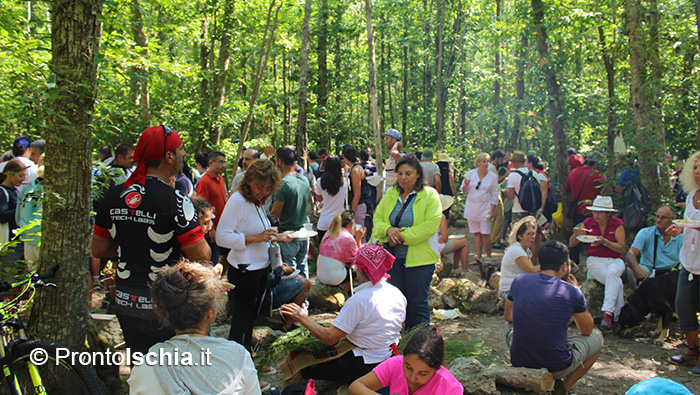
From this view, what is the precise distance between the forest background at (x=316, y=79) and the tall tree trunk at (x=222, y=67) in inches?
1.6

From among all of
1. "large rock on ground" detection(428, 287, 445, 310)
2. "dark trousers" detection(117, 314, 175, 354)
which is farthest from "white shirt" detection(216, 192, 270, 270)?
"large rock on ground" detection(428, 287, 445, 310)

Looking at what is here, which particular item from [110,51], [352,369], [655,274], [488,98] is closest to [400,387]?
[352,369]

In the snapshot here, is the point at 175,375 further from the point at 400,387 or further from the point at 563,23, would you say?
the point at 563,23

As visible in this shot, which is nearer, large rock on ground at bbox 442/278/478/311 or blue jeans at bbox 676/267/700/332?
blue jeans at bbox 676/267/700/332

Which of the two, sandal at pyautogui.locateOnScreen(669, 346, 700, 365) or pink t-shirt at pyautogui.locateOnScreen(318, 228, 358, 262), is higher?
pink t-shirt at pyautogui.locateOnScreen(318, 228, 358, 262)

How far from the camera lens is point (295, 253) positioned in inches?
242

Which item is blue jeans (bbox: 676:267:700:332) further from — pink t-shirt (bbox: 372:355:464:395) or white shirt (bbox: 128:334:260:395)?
white shirt (bbox: 128:334:260:395)

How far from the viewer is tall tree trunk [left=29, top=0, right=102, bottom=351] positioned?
3518 mm

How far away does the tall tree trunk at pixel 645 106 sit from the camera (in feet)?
26.0

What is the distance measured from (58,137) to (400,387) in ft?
9.60

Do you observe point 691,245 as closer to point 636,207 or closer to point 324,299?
point 636,207

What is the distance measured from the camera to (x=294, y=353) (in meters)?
4.05

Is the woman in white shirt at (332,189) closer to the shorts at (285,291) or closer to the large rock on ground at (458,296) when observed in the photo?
the large rock on ground at (458,296)

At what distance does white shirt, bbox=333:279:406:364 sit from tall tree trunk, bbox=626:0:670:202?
20.3 feet
